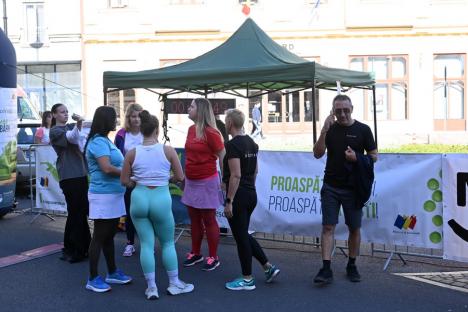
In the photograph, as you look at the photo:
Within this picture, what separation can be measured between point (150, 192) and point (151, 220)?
0.27m

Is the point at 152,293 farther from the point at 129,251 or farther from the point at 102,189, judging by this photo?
the point at 129,251

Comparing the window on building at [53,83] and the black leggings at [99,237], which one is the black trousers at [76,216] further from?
the window on building at [53,83]

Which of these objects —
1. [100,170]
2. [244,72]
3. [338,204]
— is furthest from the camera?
[244,72]

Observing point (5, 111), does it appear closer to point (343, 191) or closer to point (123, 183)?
point (123, 183)

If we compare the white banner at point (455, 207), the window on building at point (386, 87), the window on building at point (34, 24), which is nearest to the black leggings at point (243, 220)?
the white banner at point (455, 207)

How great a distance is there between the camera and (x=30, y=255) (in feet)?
22.4

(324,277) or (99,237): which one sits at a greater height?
(99,237)

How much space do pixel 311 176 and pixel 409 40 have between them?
20844 millimetres

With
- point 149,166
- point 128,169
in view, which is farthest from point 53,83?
point 149,166

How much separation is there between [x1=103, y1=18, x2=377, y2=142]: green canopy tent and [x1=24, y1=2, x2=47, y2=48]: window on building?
18561 millimetres

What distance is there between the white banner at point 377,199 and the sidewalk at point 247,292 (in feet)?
1.17

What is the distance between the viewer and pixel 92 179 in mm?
5328

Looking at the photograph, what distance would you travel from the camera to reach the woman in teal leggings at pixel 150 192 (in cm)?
494

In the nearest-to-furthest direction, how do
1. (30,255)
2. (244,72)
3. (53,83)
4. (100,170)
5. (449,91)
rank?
(100,170) < (30,255) < (244,72) < (449,91) < (53,83)
